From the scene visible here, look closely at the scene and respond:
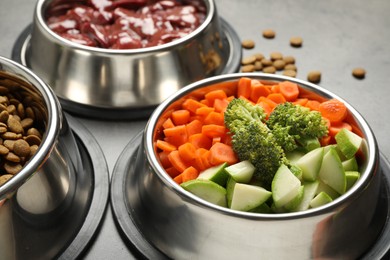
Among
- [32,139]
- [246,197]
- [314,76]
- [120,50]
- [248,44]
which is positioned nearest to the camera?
[246,197]

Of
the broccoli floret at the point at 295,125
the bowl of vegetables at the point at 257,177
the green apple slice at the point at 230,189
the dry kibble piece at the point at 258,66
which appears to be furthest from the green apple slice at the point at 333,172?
the dry kibble piece at the point at 258,66

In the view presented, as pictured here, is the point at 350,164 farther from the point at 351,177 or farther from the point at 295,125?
the point at 295,125

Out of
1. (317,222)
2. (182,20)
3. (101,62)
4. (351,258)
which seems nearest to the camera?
(317,222)

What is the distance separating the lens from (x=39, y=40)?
2.19m

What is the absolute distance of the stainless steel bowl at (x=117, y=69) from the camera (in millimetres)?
2061

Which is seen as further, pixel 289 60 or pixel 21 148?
pixel 289 60

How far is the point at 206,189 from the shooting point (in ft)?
5.37

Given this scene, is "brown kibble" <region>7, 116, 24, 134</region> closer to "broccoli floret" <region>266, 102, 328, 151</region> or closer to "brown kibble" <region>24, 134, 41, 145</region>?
"brown kibble" <region>24, 134, 41, 145</region>

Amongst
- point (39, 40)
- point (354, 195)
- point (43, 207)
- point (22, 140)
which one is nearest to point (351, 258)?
point (354, 195)

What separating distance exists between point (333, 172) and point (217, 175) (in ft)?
0.96

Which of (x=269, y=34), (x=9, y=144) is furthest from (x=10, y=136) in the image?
(x=269, y=34)

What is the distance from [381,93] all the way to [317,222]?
87 centimetres

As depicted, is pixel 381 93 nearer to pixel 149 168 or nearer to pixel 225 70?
pixel 225 70

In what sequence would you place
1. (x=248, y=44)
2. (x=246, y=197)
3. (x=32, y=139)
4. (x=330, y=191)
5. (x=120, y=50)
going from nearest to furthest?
(x=246, y=197), (x=330, y=191), (x=32, y=139), (x=120, y=50), (x=248, y=44)
